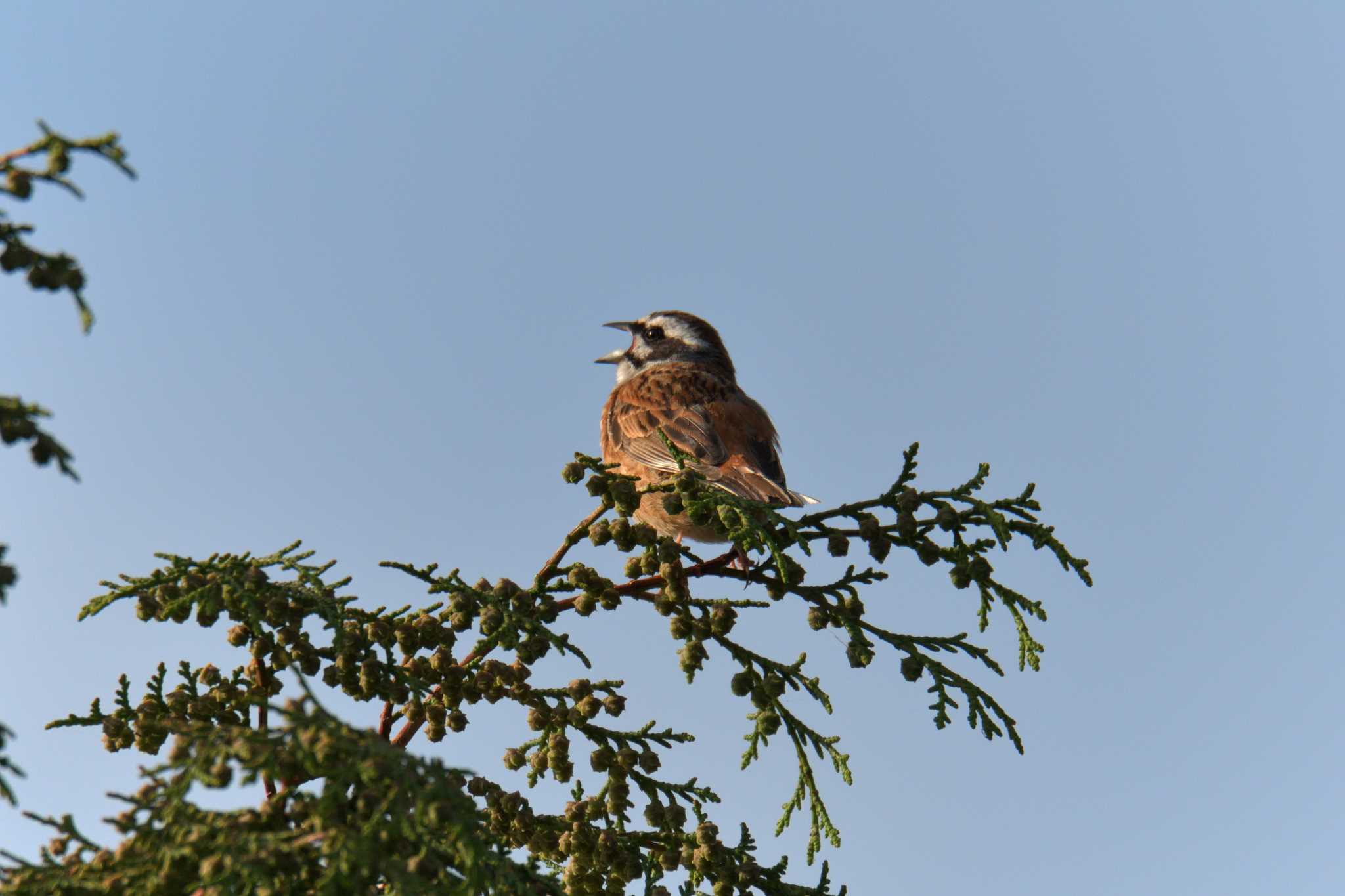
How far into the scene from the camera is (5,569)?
241cm

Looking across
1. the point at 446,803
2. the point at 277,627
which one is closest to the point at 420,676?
the point at 277,627

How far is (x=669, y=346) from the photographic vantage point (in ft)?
32.3

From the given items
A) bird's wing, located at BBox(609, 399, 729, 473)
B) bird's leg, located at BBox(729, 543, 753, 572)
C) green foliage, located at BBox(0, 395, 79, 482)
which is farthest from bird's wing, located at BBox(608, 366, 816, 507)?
green foliage, located at BBox(0, 395, 79, 482)

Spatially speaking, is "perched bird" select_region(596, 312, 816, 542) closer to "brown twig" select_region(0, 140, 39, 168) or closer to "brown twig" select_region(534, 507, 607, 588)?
"brown twig" select_region(534, 507, 607, 588)

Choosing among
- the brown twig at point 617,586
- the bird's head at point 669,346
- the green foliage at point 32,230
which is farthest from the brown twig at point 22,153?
the bird's head at point 669,346

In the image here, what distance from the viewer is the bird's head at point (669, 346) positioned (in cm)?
976

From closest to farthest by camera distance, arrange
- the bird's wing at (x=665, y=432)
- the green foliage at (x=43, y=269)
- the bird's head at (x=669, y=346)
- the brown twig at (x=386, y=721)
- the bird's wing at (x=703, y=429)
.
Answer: the green foliage at (x=43, y=269), the brown twig at (x=386, y=721), the bird's wing at (x=703, y=429), the bird's wing at (x=665, y=432), the bird's head at (x=669, y=346)

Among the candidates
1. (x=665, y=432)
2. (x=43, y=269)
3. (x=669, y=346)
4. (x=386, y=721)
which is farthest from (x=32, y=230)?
(x=669, y=346)

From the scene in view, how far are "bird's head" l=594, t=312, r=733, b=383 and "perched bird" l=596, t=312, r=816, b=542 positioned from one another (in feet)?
0.04

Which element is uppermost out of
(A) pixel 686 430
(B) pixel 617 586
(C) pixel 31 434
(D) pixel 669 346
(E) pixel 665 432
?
(D) pixel 669 346

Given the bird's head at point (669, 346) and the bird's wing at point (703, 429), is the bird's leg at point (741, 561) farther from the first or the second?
the bird's head at point (669, 346)

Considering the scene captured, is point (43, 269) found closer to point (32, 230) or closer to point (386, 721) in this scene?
point (32, 230)

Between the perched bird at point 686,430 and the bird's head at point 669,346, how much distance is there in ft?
0.04

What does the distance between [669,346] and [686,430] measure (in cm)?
295
